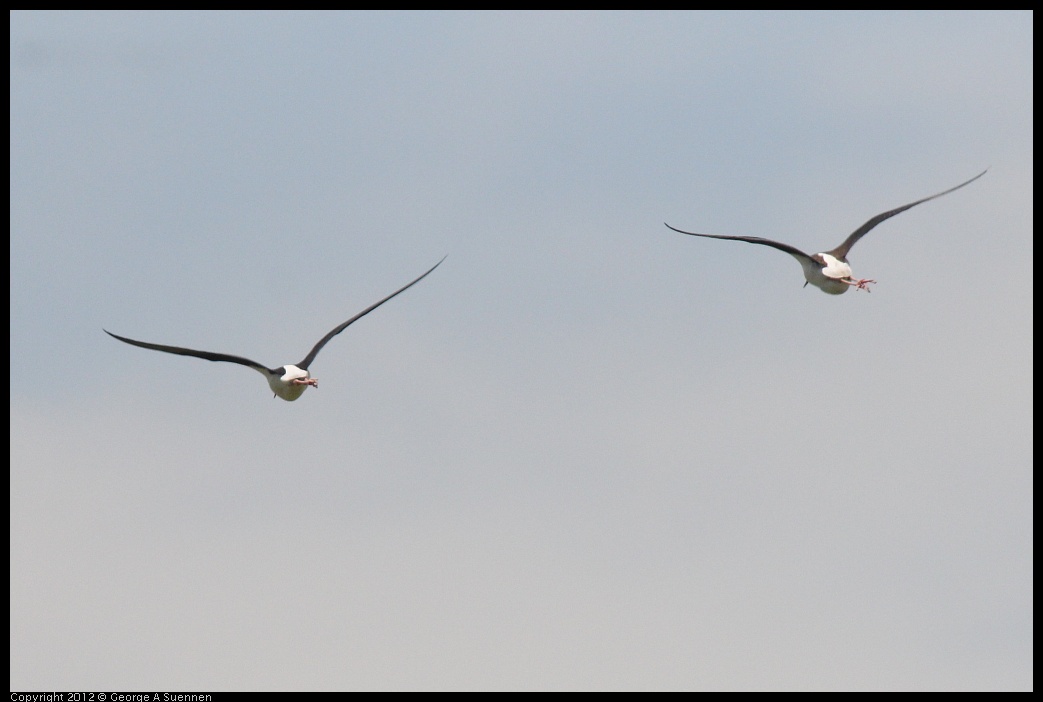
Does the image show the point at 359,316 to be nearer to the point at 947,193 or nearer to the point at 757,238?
the point at 757,238

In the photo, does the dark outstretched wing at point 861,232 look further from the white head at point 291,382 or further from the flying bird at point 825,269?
the white head at point 291,382

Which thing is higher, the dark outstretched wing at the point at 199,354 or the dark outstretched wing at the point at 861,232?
the dark outstretched wing at the point at 861,232

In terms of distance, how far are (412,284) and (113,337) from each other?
7439mm

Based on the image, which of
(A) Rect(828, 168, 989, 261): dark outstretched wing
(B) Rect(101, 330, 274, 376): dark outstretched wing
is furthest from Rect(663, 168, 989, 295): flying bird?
(B) Rect(101, 330, 274, 376): dark outstretched wing

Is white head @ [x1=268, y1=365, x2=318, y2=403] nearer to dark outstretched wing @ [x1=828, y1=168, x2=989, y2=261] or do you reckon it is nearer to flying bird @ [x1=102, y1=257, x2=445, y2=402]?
flying bird @ [x1=102, y1=257, x2=445, y2=402]

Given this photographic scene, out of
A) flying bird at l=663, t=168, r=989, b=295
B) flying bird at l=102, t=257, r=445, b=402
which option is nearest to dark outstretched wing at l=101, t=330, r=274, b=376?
flying bird at l=102, t=257, r=445, b=402

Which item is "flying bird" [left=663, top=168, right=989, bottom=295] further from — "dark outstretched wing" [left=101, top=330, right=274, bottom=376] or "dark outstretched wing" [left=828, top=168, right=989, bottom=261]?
"dark outstretched wing" [left=101, top=330, right=274, bottom=376]

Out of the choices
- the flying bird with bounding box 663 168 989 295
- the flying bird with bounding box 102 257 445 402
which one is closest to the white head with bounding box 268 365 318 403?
the flying bird with bounding box 102 257 445 402

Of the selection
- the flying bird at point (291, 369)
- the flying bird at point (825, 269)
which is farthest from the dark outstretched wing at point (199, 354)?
the flying bird at point (825, 269)

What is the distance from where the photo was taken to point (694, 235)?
3472 cm

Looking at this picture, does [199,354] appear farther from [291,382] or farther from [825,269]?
[825,269]

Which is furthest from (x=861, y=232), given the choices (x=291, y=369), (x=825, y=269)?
(x=291, y=369)

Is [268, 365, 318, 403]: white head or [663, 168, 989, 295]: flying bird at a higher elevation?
[663, 168, 989, 295]: flying bird

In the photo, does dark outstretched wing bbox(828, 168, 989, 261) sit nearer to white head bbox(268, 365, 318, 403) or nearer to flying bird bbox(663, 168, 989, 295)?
flying bird bbox(663, 168, 989, 295)
